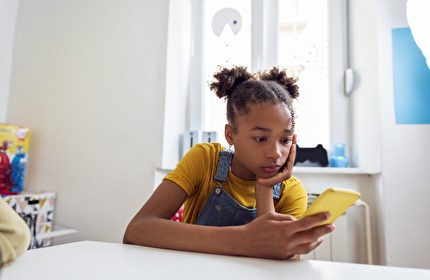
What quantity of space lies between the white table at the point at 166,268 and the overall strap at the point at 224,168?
1.18 feet

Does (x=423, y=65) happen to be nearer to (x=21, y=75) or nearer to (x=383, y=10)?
(x=383, y=10)

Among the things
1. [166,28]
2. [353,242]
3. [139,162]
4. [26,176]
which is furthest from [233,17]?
[26,176]

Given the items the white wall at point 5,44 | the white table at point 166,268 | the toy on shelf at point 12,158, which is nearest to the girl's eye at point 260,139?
the white table at point 166,268

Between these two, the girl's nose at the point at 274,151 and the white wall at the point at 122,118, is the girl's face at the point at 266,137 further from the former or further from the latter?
the white wall at the point at 122,118

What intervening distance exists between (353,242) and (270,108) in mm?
852

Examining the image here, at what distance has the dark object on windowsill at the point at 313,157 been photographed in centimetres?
135

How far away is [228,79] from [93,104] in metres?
0.97

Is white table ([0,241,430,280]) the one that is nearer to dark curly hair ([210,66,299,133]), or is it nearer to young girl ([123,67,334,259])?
young girl ([123,67,334,259])

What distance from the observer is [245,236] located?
1.58 feet

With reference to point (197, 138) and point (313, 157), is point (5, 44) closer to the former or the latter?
point (197, 138)

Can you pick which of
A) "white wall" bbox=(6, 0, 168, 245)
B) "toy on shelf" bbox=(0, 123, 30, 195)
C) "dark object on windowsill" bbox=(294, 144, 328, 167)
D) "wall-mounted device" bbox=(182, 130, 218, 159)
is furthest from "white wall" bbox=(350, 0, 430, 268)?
"toy on shelf" bbox=(0, 123, 30, 195)

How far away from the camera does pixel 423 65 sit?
3.51ft

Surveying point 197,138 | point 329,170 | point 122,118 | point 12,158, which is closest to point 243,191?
point 329,170

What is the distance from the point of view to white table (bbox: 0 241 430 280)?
34 centimetres
